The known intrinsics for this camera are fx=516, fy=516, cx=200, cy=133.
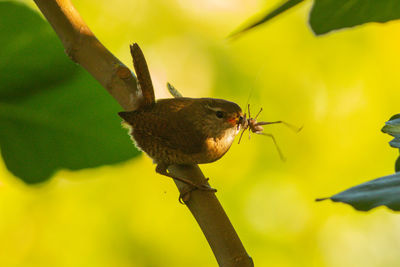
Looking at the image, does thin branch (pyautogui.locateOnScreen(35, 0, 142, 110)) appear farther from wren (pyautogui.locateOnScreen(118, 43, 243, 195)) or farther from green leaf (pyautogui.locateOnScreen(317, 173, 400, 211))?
green leaf (pyautogui.locateOnScreen(317, 173, 400, 211))

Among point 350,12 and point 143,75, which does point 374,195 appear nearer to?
point 350,12

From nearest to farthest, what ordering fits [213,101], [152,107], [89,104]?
[89,104] → [152,107] → [213,101]

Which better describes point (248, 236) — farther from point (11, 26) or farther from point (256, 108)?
point (11, 26)

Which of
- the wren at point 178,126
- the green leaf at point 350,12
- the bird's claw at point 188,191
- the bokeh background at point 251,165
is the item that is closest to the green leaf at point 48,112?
the wren at point 178,126

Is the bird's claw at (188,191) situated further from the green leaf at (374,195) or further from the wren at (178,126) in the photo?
the green leaf at (374,195)

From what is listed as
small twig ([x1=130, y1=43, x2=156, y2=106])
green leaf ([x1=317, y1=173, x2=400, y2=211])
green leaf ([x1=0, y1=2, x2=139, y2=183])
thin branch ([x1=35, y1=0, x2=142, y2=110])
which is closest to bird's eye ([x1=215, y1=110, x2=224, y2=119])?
small twig ([x1=130, y1=43, x2=156, y2=106])

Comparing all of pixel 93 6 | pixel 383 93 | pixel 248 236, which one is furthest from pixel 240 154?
pixel 93 6

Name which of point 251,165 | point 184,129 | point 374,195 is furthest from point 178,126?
point 374,195
